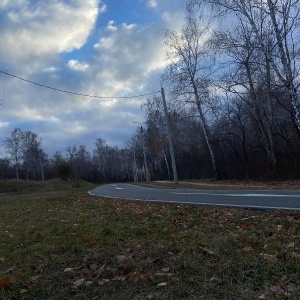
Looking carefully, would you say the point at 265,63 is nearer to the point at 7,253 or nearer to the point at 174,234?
the point at 174,234

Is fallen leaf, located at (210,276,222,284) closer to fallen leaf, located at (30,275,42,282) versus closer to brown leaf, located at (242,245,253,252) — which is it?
brown leaf, located at (242,245,253,252)

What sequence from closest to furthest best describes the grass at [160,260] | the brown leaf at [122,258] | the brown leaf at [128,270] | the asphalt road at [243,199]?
the grass at [160,260] → the brown leaf at [128,270] → the brown leaf at [122,258] → the asphalt road at [243,199]

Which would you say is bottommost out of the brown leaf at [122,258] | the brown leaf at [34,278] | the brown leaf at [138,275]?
the brown leaf at [138,275]

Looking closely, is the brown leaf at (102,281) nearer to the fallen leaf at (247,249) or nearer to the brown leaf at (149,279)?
the brown leaf at (149,279)

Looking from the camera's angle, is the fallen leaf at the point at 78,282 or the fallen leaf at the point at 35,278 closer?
the fallen leaf at the point at 78,282

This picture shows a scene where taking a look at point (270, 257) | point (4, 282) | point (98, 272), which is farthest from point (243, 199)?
point (4, 282)

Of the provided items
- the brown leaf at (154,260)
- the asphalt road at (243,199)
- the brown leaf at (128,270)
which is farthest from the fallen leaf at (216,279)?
the asphalt road at (243,199)

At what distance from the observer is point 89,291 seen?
432 centimetres

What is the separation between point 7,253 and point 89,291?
2981mm

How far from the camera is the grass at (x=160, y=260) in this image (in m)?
4.12

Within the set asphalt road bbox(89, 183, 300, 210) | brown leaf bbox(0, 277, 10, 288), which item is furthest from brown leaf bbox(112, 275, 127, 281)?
asphalt road bbox(89, 183, 300, 210)

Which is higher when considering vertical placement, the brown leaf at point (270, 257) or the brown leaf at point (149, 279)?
the brown leaf at point (270, 257)

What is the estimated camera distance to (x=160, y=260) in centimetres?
516

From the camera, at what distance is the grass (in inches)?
162
